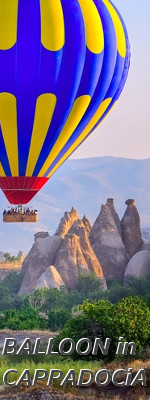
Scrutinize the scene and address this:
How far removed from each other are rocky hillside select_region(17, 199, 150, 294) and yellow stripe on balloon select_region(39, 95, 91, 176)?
3317cm

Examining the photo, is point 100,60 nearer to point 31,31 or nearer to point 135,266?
point 31,31

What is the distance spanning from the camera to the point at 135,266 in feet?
245

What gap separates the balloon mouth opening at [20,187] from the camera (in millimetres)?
40188

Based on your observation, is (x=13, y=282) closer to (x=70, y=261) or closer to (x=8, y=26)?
(x=70, y=261)

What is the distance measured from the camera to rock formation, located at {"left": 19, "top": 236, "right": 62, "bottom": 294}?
75875 millimetres

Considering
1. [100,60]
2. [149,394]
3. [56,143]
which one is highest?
[100,60]

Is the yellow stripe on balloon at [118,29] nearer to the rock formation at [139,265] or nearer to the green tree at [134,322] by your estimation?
the green tree at [134,322]

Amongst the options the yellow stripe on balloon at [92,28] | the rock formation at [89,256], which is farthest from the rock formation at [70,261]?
the yellow stripe on balloon at [92,28]

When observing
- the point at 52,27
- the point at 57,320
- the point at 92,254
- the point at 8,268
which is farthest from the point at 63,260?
the point at 52,27

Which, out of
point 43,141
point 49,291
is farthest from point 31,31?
point 49,291

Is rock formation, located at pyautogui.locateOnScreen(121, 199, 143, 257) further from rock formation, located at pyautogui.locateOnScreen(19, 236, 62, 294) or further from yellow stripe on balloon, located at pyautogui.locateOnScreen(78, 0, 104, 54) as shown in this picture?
yellow stripe on balloon, located at pyautogui.locateOnScreen(78, 0, 104, 54)

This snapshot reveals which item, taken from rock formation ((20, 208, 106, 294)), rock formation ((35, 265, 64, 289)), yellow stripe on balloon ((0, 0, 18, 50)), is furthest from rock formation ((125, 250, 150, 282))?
yellow stripe on balloon ((0, 0, 18, 50))

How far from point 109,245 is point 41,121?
38.4 metres

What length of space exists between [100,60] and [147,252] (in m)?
36.2
